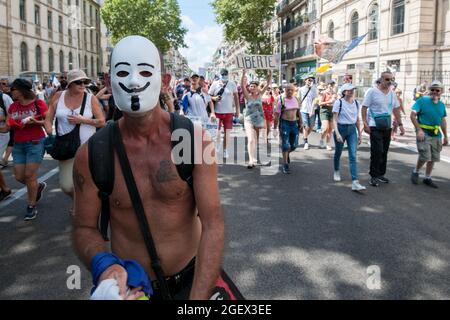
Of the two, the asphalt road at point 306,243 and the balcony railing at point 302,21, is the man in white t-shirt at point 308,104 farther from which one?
the balcony railing at point 302,21

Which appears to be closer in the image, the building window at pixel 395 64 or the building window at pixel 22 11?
the building window at pixel 395 64

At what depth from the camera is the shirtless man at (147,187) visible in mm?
1824

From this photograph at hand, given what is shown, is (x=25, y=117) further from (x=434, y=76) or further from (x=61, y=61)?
(x=61, y=61)

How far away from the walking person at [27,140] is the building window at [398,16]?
24293 millimetres

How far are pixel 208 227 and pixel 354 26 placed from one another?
109ft

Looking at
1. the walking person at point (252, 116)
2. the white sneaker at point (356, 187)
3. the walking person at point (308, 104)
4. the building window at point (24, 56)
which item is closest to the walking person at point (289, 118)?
the walking person at point (252, 116)

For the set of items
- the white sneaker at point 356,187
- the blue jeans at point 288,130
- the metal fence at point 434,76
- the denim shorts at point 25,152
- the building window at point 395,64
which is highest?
the building window at point 395,64

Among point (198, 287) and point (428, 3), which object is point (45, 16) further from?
point (198, 287)

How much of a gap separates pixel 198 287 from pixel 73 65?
51496 millimetres

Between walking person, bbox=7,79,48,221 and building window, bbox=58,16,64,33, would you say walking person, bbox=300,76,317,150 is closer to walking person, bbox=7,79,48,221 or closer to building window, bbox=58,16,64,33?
walking person, bbox=7,79,48,221

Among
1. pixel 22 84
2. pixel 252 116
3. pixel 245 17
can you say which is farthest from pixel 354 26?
pixel 22 84

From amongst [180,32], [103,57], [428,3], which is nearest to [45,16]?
[103,57]

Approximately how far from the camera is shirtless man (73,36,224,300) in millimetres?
1824
